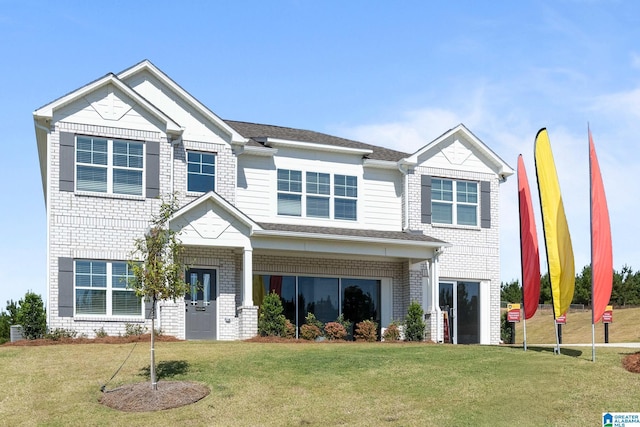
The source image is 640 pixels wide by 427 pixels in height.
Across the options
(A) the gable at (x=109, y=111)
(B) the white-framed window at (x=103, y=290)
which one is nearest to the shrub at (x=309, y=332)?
(B) the white-framed window at (x=103, y=290)

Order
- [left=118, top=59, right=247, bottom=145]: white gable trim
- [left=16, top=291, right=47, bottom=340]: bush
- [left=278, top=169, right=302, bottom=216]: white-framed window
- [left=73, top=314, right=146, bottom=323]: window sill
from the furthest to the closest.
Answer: [left=278, top=169, right=302, bottom=216]: white-framed window → [left=118, top=59, right=247, bottom=145]: white gable trim → [left=73, top=314, right=146, bottom=323]: window sill → [left=16, top=291, right=47, bottom=340]: bush

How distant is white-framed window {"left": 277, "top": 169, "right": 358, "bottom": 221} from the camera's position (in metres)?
28.3

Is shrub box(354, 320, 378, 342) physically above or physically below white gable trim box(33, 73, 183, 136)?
below

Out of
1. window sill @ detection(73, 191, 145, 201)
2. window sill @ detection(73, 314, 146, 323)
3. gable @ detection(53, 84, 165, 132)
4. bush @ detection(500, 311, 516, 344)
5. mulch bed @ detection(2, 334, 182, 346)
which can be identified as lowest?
bush @ detection(500, 311, 516, 344)

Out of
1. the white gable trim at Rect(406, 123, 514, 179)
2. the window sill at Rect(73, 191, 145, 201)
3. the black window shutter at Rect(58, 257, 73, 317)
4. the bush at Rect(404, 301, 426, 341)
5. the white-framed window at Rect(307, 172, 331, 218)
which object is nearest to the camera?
the black window shutter at Rect(58, 257, 73, 317)

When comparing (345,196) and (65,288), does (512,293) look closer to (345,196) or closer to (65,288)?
(345,196)

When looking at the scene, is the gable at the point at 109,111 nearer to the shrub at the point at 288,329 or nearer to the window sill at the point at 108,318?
the window sill at the point at 108,318

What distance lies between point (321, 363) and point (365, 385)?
6.75ft

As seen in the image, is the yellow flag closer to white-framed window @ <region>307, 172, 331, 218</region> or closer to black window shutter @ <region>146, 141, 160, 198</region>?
white-framed window @ <region>307, 172, 331, 218</region>

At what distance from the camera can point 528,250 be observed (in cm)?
2114

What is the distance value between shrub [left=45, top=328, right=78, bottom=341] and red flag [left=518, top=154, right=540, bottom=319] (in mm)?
12326

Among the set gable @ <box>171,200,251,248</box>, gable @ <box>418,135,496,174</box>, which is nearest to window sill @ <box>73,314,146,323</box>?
gable @ <box>171,200,251,248</box>

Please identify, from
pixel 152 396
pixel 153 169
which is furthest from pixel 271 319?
pixel 152 396

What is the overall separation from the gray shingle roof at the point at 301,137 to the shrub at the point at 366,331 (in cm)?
582
